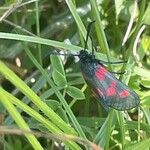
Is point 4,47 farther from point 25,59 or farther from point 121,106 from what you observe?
point 121,106

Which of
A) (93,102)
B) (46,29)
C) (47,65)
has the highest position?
(46,29)

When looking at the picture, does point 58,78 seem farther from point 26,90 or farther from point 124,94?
point 26,90

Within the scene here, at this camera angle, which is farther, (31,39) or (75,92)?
(75,92)

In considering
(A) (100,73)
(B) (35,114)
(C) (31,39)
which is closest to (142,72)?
(A) (100,73)

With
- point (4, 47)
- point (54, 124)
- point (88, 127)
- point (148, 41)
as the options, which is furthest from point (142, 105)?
point (4, 47)

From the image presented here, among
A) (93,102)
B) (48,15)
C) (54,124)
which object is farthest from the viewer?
(48,15)

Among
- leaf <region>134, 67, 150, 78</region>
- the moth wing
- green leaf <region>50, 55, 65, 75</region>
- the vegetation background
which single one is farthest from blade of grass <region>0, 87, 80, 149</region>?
leaf <region>134, 67, 150, 78</region>

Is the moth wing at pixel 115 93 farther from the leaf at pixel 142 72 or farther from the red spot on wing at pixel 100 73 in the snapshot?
the leaf at pixel 142 72
